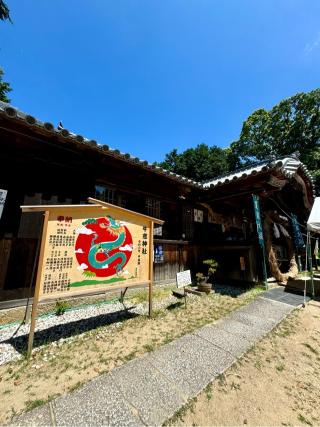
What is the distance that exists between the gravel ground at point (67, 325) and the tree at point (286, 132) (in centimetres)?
2294

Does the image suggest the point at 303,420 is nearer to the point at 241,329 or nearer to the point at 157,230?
the point at 241,329

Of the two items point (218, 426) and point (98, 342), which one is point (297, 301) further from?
point (98, 342)

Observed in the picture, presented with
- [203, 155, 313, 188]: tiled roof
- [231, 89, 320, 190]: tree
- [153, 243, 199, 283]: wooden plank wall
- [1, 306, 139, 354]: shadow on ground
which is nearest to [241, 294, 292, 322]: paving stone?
[153, 243, 199, 283]: wooden plank wall

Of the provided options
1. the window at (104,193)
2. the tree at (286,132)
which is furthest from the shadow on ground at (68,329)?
the tree at (286,132)

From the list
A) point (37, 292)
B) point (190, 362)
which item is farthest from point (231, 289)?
point (37, 292)

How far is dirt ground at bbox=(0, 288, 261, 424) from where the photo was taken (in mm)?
2377

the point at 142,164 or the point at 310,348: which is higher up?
the point at 142,164

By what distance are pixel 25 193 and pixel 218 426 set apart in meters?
6.00

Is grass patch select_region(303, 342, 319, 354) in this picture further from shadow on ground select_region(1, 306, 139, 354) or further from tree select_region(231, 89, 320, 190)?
tree select_region(231, 89, 320, 190)

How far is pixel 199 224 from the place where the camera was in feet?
31.4

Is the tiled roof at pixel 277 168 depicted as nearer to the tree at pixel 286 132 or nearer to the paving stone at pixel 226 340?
the paving stone at pixel 226 340

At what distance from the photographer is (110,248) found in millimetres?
4293

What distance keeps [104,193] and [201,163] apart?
2432cm

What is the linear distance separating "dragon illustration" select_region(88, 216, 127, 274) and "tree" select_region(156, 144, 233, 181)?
82.4ft
